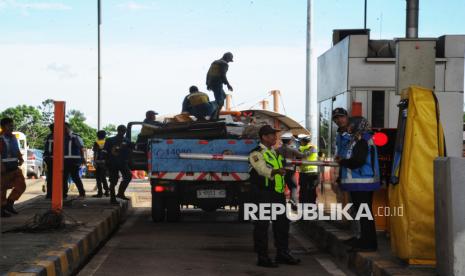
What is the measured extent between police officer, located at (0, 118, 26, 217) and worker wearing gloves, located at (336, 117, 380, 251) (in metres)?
6.41

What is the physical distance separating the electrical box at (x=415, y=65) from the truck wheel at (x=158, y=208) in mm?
6369

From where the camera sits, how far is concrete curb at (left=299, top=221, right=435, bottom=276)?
8.48 meters

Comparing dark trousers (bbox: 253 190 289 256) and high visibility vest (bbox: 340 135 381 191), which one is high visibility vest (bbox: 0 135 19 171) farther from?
Answer: high visibility vest (bbox: 340 135 381 191)

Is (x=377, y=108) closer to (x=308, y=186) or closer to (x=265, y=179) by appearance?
(x=265, y=179)

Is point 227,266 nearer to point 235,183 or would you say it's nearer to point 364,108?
point 364,108

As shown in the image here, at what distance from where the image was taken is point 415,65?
10281mm

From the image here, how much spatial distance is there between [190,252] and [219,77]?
8.00 m

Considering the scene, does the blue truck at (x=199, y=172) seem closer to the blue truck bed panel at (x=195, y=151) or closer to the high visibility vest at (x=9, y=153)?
the blue truck bed panel at (x=195, y=151)

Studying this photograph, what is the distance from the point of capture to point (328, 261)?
11.0 metres

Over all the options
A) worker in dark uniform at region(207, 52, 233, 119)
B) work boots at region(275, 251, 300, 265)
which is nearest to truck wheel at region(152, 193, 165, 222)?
worker in dark uniform at region(207, 52, 233, 119)

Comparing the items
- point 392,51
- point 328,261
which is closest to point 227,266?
point 328,261

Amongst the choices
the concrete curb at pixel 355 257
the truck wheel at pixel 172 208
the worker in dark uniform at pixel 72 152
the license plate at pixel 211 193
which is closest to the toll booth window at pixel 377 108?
the concrete curb at pixel 355 257

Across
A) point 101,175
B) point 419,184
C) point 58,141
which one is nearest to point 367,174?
point 419,184

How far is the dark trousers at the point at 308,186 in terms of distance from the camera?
58.4 feet
